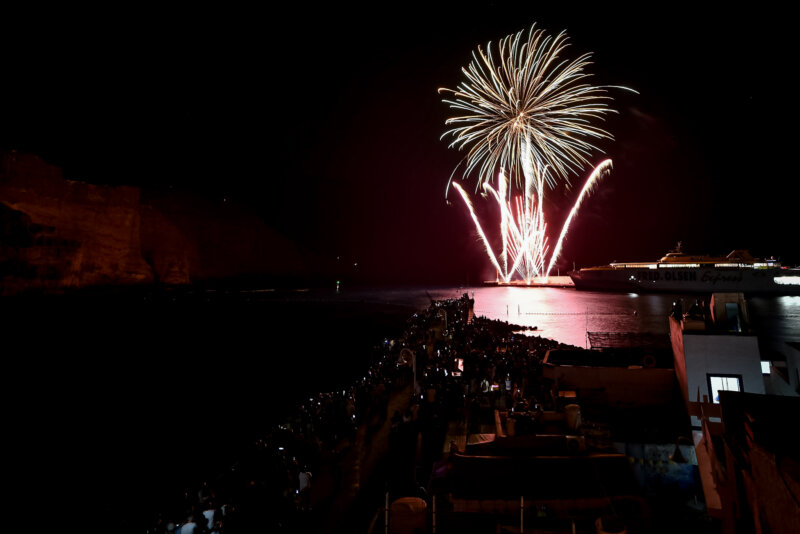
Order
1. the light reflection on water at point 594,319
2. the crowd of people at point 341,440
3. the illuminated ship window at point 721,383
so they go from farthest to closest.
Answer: the light reflection on water at point 594,319 < the illuminated ship window at point 721,383 < the crowd of people at point 341,440

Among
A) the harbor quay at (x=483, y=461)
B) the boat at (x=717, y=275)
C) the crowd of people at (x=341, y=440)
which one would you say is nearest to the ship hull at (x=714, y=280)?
the boat at (x=717, y=275)

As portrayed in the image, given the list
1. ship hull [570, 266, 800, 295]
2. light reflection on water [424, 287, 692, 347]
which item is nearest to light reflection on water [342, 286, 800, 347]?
light reflection on water [424, 287, 692, 347]

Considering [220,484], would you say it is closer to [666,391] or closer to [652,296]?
[666,391]

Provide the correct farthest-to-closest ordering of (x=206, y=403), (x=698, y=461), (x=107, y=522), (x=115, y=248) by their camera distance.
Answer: (x=115, y=248) → (x=206, y=403) → (x=107, y=522) → (x=698, y=461)

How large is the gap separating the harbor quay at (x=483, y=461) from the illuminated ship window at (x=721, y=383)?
0.67m

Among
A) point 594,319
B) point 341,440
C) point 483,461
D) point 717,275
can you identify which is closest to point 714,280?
point 717,275

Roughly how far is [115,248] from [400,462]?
75.7 meters

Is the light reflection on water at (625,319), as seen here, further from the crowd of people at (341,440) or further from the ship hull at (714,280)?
the crowd of people at (341,440)

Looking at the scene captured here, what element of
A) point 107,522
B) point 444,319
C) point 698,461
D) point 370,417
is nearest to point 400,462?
point 370,417

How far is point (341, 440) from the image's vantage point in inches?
356

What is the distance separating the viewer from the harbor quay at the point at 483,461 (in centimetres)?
496

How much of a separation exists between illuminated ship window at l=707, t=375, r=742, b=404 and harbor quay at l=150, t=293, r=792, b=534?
2.20ft

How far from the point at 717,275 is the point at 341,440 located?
78.1 metres

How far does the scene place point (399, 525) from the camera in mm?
4770
